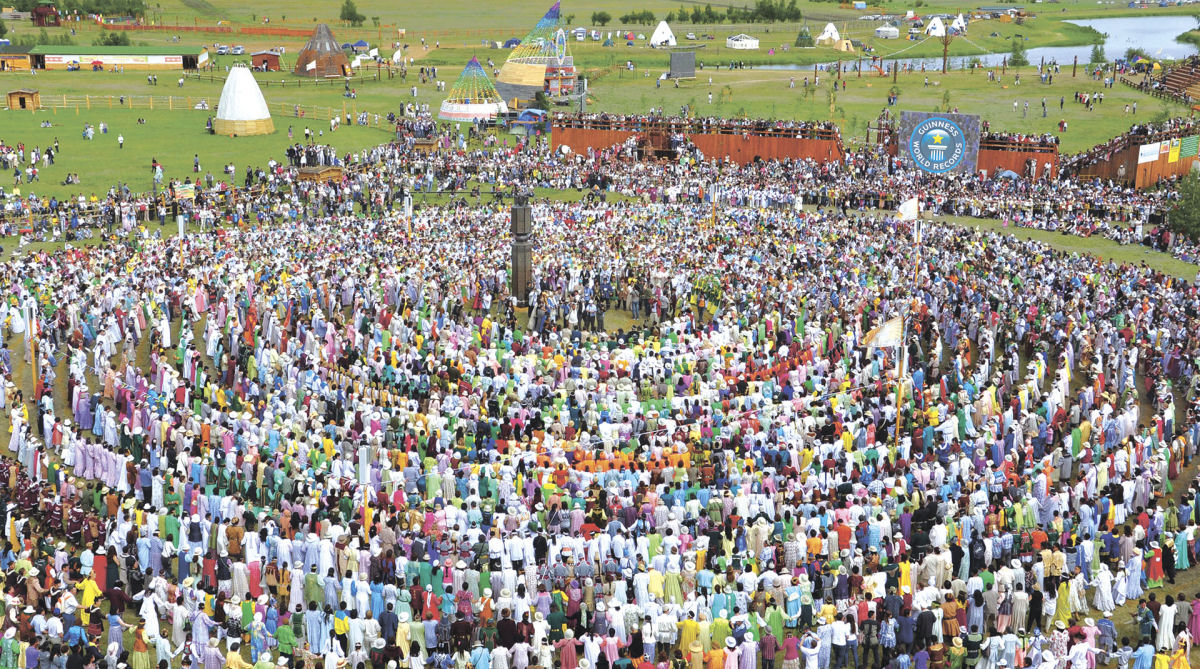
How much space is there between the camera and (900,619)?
62.0ft

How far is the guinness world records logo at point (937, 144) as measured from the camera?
5238 cm

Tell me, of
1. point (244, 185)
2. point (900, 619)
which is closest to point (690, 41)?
point (244, 185)

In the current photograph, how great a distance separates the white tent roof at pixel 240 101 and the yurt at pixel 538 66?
715 inches

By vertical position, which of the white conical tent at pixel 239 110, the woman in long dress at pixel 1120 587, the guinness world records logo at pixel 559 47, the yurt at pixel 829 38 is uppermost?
the yurt at pixel 829 38

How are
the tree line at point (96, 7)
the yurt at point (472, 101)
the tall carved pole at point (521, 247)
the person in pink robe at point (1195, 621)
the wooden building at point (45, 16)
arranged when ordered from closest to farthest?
1. the person in pink robe at point (1195, 621)
2. the tall carved pole at point (521, 247)
3. the yurt at point (472, 101)
4. the wooden building at point (45, 16)
5. the tree line at point (96, 7)

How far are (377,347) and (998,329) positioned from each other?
16.4 metres

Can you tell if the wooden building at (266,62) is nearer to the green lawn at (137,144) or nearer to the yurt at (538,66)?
the yurt at (538,66)

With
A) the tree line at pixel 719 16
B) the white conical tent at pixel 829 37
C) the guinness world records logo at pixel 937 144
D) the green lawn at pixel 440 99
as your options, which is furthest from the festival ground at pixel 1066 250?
the tree line at pixel 719 16

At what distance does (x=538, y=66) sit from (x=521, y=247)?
172 ft

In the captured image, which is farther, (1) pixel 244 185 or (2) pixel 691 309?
(1) pixel 244 185

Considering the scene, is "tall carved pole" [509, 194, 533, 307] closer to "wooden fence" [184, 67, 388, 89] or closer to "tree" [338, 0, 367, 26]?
"wooden fence" [184, 67, 388, 89]

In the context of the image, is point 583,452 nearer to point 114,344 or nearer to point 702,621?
point 702,621

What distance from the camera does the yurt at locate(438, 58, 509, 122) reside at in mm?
78625

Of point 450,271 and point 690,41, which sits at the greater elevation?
point 690,41
